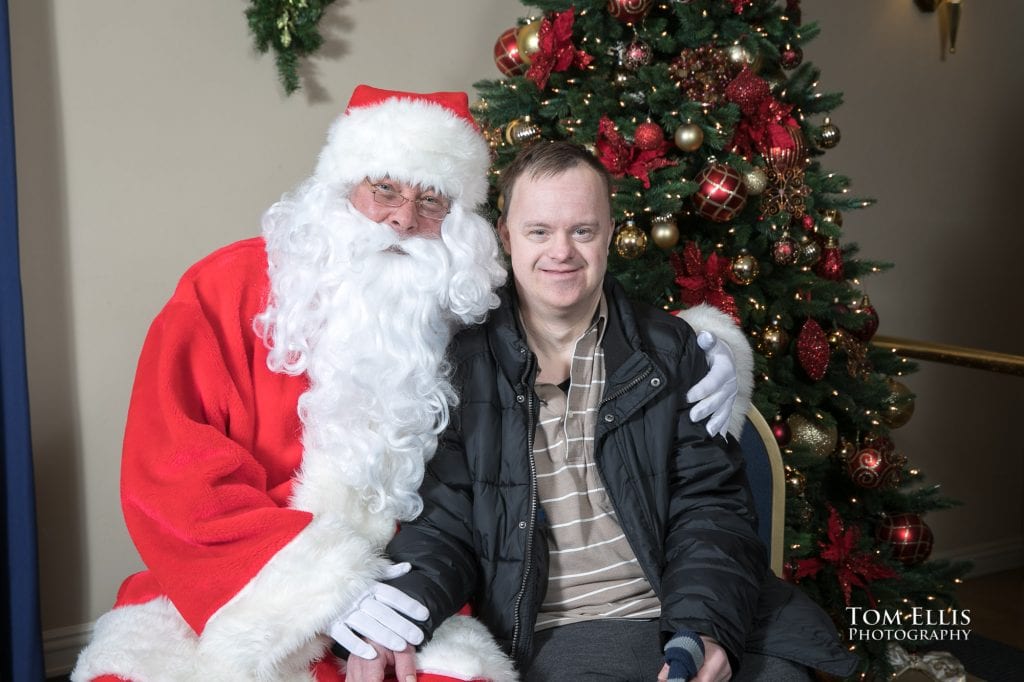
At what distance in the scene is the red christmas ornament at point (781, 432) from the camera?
2791mm

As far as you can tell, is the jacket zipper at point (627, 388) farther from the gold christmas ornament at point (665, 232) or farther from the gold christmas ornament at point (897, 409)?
the gold christmas ornament at point (897, 409)

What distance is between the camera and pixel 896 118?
4316 millimetres

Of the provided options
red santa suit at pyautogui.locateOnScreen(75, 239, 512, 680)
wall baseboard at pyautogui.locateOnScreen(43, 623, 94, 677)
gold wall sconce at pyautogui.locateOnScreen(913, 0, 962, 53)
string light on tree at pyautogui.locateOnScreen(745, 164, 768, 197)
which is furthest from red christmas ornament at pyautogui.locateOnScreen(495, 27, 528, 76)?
gold wall sconce at pyautogui.locateOnScreen(913, 0, 962, 53)

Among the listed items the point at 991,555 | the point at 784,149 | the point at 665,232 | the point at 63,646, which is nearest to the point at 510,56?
the point at 665,232

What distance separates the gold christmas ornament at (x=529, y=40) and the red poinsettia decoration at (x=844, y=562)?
1.70m

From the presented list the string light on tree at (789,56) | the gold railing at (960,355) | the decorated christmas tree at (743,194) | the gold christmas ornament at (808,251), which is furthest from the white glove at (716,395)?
the gold railing at (960,355)

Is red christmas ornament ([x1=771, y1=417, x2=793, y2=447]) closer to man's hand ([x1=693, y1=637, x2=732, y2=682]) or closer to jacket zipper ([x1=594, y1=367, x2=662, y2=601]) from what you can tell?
jacket zipper ([x1=594, y1=367, x2=662, y2=601])

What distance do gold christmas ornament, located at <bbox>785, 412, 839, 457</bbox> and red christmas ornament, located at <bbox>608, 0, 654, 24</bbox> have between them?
4.17 feet

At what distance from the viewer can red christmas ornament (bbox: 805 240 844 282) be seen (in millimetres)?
2912

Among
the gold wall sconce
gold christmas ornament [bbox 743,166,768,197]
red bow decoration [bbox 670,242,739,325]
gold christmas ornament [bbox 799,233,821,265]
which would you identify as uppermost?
the gold wall sconce

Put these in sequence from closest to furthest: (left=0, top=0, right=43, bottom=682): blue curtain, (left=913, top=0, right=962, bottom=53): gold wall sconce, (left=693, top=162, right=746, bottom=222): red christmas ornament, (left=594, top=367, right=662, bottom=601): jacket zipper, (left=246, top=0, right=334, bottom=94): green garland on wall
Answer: (left=594, top=367, right=662, bottom=601): jacket zipper → (left=0, top=0, right=43, bottom=682): blue curtain → (left=693, top=162, right=746, bottom=222): red christmas ornament → (left=246, top=0, right=334, bottom=94): green garland on wall → (left=913, top=0, right=962, bottom=53): gold wall sconce

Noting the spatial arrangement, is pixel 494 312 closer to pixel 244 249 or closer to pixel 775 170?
pixel 244 249

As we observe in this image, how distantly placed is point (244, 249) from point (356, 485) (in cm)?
A: 61

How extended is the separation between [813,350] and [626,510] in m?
1.11
